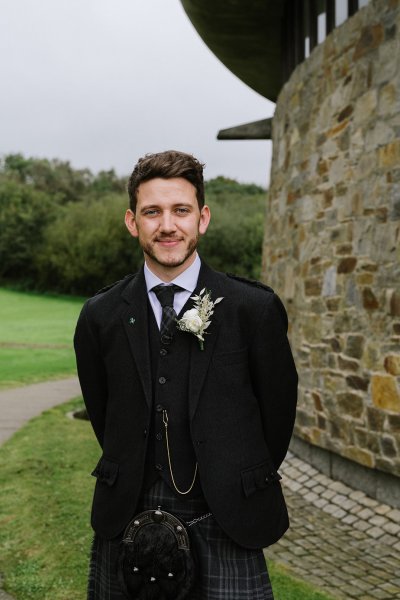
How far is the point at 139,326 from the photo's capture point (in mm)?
2469

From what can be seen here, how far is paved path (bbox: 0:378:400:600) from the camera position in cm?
452

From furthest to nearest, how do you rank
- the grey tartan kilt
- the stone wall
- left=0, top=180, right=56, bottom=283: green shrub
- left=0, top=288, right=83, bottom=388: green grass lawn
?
left=0, top=180, right=56, bottom=283: green shrub → left=0, top=288, right=83, bottom=388: green grass lawn → the stone wall → the grey tartan kilt

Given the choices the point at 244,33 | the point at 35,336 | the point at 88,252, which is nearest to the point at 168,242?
the point at 244,33

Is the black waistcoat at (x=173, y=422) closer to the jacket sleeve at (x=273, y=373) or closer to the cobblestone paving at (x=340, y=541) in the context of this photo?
the jacket sleeve at (x=273, y=373)

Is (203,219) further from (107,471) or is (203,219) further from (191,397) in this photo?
(107,471)

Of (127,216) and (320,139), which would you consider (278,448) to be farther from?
(320,139)

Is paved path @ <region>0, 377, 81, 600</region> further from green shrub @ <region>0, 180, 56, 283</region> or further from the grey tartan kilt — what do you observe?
green shrub @ <region>0, 180, 56, 283</region>

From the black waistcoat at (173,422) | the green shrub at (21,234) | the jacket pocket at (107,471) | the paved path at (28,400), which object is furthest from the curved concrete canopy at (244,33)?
the green shrub at (21,234)

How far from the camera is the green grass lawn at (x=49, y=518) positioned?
4.21m

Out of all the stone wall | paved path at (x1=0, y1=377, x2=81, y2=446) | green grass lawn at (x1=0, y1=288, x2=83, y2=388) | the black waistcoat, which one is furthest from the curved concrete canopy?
green grass lawn at (x1=0, y1=288, x2=83, y2=388)

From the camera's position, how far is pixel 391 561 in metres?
4.93

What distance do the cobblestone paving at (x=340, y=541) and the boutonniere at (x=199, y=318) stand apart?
2598 mm

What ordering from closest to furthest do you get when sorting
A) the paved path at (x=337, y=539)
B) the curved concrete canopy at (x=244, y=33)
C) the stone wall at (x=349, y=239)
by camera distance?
the paved path at (x=337, y=539) → the stone wall at (x=349, y=239) → the curved concrete canopy at (x=244, y=33)

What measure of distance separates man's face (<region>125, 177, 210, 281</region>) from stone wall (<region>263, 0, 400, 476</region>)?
12.6ft
